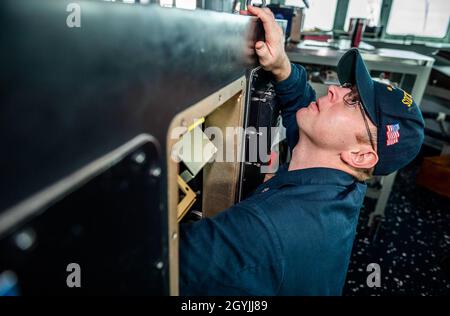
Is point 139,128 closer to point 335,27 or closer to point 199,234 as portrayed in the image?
point 199,234

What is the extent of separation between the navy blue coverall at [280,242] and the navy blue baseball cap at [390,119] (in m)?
0.24

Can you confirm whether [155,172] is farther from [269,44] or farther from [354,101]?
[354,101]

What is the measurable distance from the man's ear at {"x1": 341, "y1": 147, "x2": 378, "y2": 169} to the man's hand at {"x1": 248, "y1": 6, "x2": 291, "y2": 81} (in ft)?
1.32

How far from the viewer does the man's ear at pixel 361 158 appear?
1015 mm

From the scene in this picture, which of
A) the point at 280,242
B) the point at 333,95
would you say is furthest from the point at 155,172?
the point at 333,95

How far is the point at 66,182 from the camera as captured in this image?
267mm

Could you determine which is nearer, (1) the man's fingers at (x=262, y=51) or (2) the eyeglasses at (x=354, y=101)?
(1) the man's fingers at (x=262, y=51)

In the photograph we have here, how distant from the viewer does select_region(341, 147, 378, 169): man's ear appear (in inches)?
39.9

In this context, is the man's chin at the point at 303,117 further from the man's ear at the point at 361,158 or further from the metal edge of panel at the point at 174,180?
the metal edge of panel at the point at 174,180

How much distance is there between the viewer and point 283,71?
109 cm

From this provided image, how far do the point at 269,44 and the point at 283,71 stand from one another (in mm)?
193

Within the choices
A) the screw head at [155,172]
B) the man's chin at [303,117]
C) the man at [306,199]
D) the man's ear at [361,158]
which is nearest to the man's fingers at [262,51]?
the man at [306,199]

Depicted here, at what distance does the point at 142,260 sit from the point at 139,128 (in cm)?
18

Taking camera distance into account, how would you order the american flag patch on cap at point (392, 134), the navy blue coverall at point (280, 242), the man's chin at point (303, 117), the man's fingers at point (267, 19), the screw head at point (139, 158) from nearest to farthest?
the screw head at point (139, 158)
the navy blue coverall at point (280, 242)
the man's fingers at point (267, 19)
the american flag patch on cap at point (392, 134)
the man's chin at point (303, 117)
